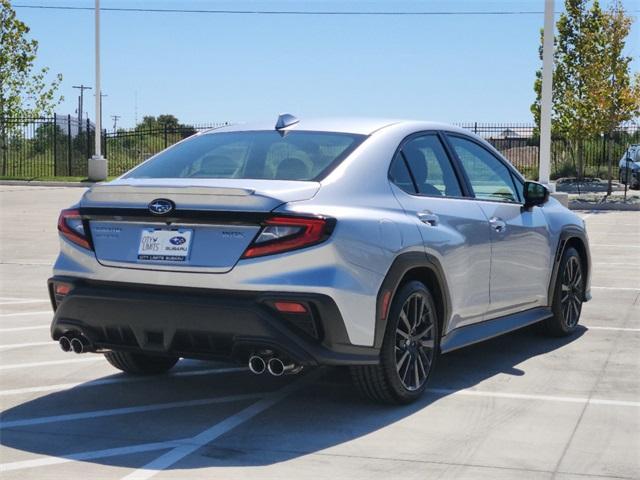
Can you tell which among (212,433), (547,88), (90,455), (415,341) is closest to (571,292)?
(415,341)

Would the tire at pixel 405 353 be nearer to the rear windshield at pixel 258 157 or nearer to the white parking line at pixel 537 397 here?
the white parking line at pixel 537 397

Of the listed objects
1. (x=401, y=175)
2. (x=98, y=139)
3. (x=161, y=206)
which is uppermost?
(x=98, y=139)

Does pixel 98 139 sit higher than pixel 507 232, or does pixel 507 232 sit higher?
pixel 98 139

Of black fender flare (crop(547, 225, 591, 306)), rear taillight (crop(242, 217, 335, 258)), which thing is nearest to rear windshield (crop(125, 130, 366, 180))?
rear taillight (crop(242, 217, 335, 258))

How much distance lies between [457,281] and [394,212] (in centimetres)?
80

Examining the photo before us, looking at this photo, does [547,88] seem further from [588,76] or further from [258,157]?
[258,157]

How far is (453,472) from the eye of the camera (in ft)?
15.2

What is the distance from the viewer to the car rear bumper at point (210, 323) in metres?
5.11

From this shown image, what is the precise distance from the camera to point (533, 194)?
294 inches

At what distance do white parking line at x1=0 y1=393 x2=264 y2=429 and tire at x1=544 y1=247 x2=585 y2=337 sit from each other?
A: 2797mm

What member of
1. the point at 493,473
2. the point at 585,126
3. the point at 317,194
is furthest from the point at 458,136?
the point at 585,126

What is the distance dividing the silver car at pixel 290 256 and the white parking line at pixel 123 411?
313mm

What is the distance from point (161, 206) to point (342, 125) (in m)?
1.45

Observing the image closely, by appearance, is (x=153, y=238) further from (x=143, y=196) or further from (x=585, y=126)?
(x=585, y=126)
